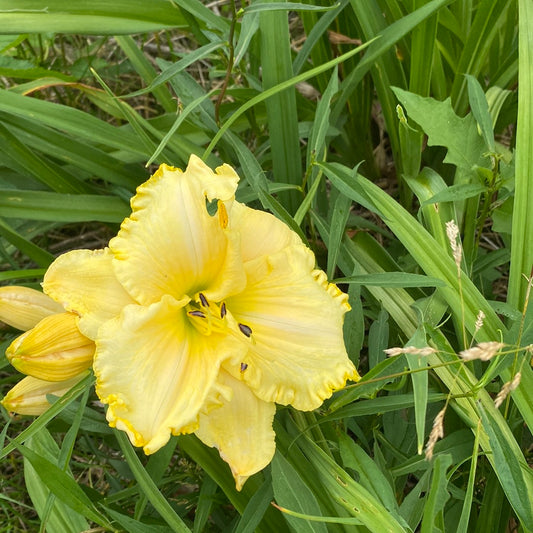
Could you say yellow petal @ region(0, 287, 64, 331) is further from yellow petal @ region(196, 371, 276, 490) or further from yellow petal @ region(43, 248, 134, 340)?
yellow petal @ region(196, 371, 276, 490)

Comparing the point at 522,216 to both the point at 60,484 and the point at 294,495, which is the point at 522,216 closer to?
the point at 294,495

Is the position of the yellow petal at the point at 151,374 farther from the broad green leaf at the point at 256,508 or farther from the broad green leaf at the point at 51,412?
the broad green leaf at the point at 256,508

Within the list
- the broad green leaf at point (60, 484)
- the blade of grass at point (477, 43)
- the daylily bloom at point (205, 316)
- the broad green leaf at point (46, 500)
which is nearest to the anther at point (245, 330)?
the daylily bloom at point (205, 316)

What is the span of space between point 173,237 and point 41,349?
231 millimetres

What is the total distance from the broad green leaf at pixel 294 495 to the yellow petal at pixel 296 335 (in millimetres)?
116

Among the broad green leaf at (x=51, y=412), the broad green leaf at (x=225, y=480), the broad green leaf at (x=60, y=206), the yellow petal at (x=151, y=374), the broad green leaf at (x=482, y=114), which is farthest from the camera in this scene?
the broad green leaf at (x=60, y=206)

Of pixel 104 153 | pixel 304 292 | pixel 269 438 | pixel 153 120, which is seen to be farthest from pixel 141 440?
pixel 153 120

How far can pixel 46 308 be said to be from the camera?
1051mm

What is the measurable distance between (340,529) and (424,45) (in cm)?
93

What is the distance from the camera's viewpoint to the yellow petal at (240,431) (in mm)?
976

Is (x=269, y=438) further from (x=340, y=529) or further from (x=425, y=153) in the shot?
(x=425, y=153)

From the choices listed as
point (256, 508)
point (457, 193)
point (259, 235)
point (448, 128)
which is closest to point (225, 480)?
point (256, 508)

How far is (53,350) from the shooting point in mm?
953

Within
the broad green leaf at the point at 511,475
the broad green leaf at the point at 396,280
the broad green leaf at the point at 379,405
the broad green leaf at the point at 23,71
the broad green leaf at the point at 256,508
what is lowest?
the broad green leaf at the point at 256,508
